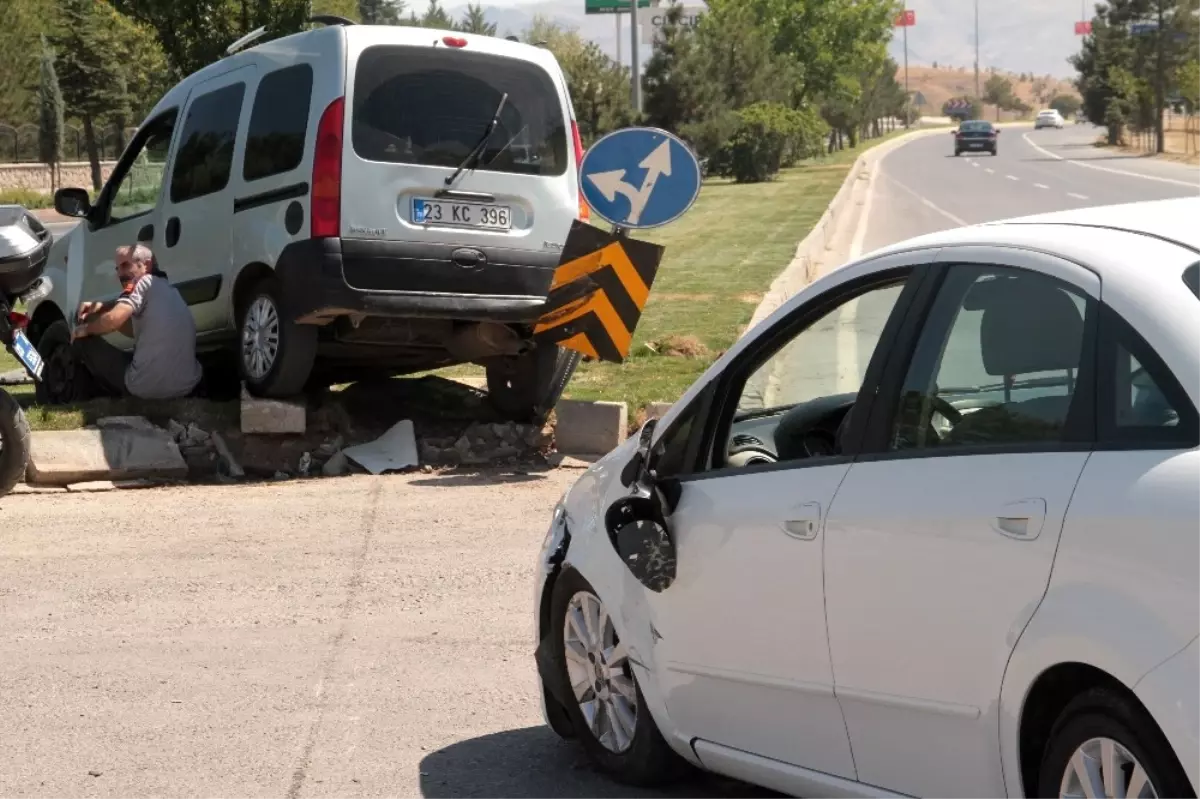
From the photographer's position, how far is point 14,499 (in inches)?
400

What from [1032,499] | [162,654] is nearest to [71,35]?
[162,654]

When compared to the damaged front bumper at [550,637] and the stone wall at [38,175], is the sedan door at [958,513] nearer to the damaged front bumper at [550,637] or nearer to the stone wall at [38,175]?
the damaged front bumper at [550,637]

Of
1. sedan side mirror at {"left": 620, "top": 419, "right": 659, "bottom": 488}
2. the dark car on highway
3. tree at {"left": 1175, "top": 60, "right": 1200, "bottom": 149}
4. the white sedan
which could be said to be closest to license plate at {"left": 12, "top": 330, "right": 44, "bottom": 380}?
the white sedan

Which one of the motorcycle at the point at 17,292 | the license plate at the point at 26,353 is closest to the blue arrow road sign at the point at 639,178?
the motorcycle at the point at 17,292

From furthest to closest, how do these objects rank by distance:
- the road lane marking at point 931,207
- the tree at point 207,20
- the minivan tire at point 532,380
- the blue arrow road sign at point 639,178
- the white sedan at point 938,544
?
the road lane marking at point 931,207, the tree at point 207,20, the minivan tire at point 532,380, the blue arrow road sign at point 639,178, the white sedan at point 938,544

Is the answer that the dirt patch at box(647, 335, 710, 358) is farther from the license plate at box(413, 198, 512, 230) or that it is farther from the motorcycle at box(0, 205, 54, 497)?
the motorcycle at box(0, 205, 54, 497)

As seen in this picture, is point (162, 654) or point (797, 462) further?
point (162, 654)

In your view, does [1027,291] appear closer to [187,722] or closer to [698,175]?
[187,722]

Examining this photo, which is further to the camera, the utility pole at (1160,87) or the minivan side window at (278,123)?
the utility pole at (1160,87)

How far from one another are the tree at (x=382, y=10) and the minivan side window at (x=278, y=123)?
74138 mm

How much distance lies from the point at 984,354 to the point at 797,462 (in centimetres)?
56

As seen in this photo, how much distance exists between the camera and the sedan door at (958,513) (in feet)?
11.6

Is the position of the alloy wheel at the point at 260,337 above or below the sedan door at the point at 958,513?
below

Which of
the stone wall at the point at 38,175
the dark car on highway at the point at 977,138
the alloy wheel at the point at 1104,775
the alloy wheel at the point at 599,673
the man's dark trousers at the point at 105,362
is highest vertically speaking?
the alloy wheel at the point at 1104,775
